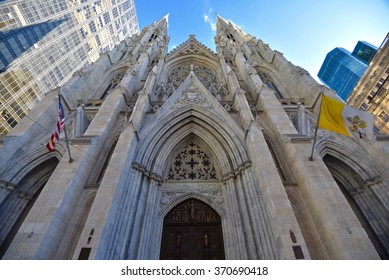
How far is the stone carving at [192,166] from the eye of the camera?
949cm

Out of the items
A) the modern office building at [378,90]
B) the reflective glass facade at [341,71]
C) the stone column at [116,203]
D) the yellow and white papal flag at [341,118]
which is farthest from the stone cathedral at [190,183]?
the reflective glass facade at [341,71]

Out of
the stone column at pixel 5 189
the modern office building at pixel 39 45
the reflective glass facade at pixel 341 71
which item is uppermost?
the reflective glass facade at pixel 341 71

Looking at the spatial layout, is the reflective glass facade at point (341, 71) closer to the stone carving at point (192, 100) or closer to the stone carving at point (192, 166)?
the stone carving at point (192, 100)

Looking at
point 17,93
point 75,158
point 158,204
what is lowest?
point 158,204

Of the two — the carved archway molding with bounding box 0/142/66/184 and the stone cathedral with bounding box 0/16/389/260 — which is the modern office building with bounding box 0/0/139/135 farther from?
the carved archway molding with bounding box 0/142/66/184

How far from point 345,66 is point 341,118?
72.5 metres

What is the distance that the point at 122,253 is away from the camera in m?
6.06

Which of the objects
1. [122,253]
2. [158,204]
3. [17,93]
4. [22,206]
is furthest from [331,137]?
[17,93]

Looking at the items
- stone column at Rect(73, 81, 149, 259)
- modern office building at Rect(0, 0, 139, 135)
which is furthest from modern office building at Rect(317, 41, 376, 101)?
stone column at Rect(73, 81, 149, 259)

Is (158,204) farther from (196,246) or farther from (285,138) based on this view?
(285,138)

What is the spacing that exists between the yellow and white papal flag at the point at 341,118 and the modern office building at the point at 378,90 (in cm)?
3178

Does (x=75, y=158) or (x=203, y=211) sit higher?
(x=75, y=158)

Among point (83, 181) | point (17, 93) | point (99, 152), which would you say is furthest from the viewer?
point (17, 93)

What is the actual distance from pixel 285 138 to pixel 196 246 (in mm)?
5631
